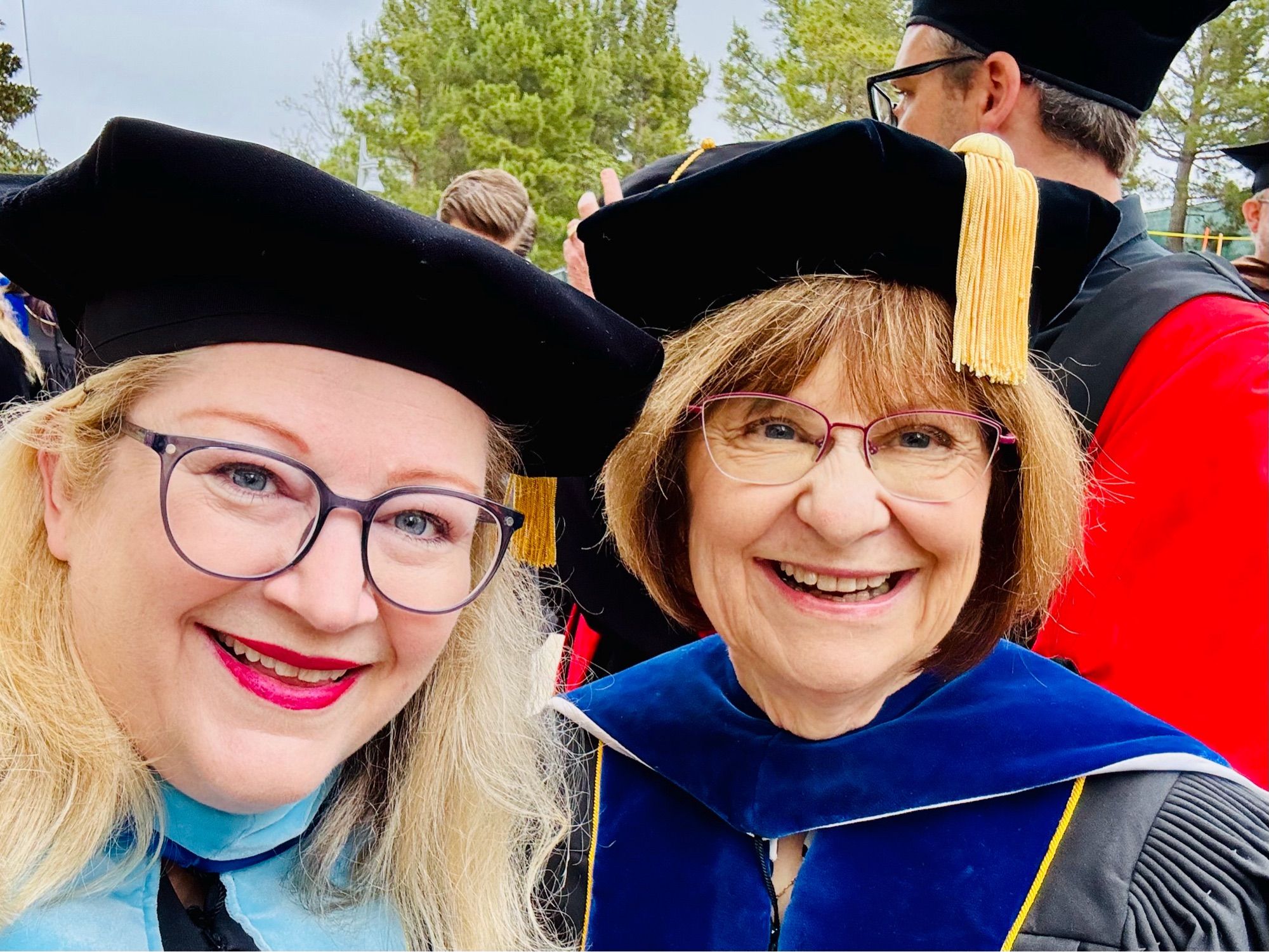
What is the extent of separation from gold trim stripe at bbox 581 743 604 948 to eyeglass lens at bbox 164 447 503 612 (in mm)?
679

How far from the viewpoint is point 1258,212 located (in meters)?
4.42

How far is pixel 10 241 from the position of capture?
4.56 feet

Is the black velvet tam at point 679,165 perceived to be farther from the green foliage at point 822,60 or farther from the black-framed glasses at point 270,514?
the green foliage at point 822,60

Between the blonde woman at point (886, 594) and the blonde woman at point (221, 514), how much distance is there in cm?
38

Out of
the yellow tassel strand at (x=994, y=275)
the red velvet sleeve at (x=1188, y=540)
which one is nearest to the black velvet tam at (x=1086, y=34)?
the red velvet sleeve at (x=1188, y=540)

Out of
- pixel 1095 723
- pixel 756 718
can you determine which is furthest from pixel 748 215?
pixel 1095 723

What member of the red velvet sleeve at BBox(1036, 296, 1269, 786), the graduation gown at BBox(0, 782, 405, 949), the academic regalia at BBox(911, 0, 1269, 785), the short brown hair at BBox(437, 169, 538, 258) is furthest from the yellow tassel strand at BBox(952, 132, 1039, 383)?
the short brown hair at BBox(437, 169, 538, 258)

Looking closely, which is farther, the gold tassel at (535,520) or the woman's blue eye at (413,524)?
the gold tassel at (535,520)

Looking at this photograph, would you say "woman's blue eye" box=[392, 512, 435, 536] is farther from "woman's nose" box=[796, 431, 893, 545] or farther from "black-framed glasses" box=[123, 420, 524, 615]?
"woman's nose" box=[796, 431, 893, 545]

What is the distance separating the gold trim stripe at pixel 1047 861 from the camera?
5.09ft

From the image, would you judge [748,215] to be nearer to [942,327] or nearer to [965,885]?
[942,327]

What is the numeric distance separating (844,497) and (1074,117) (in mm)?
1508

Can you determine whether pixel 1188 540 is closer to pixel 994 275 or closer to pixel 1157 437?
pixel 1157 437

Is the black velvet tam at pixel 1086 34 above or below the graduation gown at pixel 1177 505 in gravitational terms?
above
